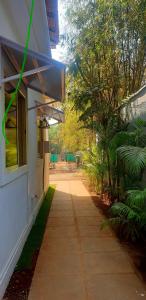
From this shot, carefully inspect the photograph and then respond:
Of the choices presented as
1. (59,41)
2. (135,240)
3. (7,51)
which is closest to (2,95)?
(7,51)

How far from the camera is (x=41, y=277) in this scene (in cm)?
414

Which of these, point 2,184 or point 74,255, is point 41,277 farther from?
point 2,184

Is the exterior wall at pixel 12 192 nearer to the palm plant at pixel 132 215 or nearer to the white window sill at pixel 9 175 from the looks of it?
the white window sill at pixel 9 175

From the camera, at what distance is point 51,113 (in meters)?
9.77

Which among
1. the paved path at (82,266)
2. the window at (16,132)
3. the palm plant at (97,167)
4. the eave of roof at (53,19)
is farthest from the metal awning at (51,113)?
the paved path at (82,266)

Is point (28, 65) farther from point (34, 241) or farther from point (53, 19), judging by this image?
point (53, 19)

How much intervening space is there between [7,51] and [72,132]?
A: 588 inches

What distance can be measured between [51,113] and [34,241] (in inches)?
191

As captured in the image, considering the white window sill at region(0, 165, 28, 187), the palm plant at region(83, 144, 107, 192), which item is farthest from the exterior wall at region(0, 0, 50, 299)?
the palm plant at region(83, 144, 107, 192)

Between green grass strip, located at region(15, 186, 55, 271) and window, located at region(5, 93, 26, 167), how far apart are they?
1.36 metres

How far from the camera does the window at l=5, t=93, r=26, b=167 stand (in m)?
4.61

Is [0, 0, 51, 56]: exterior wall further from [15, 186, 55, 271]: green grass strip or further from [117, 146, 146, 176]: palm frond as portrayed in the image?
[15, 186, 55, 271]: green grass strip

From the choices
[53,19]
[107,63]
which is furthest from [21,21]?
[107,63]

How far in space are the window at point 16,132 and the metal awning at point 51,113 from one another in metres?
2.98
